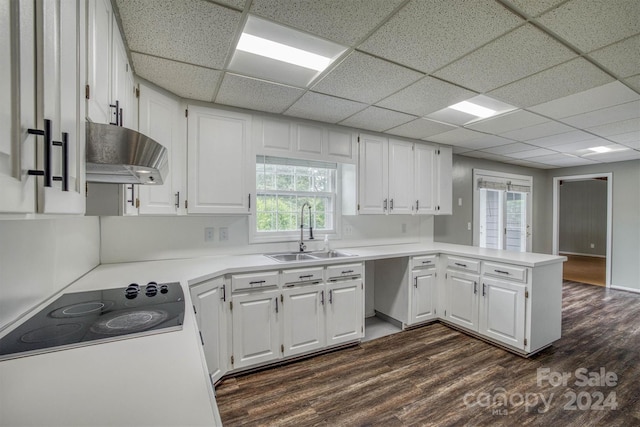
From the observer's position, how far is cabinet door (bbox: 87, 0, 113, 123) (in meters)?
1.02

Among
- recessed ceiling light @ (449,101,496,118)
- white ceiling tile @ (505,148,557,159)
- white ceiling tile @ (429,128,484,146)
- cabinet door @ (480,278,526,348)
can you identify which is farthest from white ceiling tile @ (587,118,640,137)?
cabinet door @ (480,278,526,348)

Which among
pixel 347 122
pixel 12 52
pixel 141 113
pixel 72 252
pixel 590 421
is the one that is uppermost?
pixel 347 122

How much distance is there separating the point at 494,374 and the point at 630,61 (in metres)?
2.43

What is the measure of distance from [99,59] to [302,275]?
192cm

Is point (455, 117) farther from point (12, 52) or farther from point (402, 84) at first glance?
point (12, 52)

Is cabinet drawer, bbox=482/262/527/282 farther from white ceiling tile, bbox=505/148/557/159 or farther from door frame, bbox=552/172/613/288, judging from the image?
door frame, bbox=552/172/613/288

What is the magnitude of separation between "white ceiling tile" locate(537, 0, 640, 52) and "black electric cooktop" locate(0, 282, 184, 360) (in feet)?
7.44

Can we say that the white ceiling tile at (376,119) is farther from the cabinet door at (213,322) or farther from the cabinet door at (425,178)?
the cabinet door at (213,322)

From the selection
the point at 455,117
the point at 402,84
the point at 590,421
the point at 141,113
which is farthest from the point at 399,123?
the point at 590,421

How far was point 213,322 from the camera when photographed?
210 centimetres

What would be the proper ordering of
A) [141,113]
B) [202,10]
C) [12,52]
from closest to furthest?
[12,52]
[202,10]
[141,113]

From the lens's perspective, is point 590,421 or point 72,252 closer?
point 72,252

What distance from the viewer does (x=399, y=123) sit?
122 inches

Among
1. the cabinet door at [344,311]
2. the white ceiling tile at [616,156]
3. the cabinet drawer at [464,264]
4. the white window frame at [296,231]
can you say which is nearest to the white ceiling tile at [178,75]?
the white window frame at [296,231]
